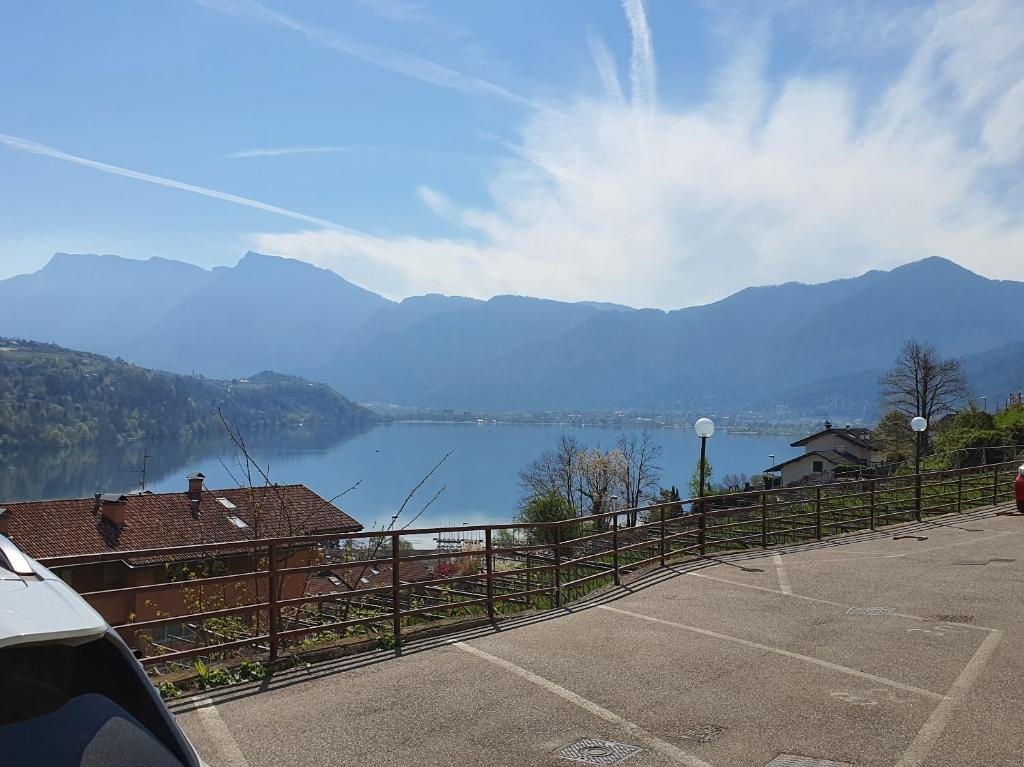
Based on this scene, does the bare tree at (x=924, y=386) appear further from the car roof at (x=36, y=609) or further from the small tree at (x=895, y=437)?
the car roof at (x=36, y=609)

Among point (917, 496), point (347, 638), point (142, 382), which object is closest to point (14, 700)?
point (347, 638)

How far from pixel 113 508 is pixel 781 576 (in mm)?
27940

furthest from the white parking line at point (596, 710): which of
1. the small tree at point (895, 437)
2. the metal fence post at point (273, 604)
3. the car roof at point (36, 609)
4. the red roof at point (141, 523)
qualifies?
the small tree at point (895, 437)

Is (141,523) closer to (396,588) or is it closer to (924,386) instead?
(396,588)

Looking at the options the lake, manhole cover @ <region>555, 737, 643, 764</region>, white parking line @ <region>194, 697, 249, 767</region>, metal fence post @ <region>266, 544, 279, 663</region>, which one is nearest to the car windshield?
white parking line @ <region>194, 697, 249, 767</region>

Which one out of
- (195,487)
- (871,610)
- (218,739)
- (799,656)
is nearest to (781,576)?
(871,610)

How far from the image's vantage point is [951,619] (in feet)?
27.6

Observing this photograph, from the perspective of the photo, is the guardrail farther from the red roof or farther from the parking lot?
the red roof

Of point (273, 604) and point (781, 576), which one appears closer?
point (273, 604)

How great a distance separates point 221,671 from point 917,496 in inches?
640

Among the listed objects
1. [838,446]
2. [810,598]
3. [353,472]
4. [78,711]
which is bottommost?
[353,472]

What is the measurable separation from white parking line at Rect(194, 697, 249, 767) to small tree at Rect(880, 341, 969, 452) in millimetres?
47066

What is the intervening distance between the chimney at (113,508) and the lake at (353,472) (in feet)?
129

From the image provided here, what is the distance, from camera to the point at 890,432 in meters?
48.8
